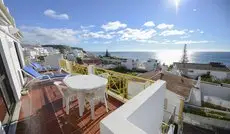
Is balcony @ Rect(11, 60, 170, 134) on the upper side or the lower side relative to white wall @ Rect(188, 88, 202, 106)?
upper

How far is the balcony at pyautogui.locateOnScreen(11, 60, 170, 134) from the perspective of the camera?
1252 millimetres

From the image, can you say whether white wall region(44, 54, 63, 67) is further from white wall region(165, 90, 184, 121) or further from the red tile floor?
white wall region(165, 90, 184, 121)

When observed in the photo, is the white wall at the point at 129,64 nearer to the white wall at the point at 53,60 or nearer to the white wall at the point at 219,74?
the white wall at the point at 219,74

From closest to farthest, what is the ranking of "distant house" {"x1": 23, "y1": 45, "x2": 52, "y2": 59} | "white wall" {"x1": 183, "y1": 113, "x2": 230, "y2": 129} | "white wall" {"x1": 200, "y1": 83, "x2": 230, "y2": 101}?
"white wall" {"x1": 183, "y1": 113, "x2": 230, "y2": 129} < "distant house" {"x1": 23, "y1": 45, "x2": 52, "y2": 59} < "white wall" {"x1": 200, "y1": 83, "x2": 230, "y2": 101}

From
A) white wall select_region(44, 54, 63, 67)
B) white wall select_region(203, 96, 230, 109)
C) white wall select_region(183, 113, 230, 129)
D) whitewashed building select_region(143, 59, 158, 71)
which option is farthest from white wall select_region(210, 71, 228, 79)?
white wall select_region(44, 54, 63, 67)

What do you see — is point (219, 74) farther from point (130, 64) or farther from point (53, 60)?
point (53, 60)

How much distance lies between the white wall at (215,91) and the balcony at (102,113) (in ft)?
50.5

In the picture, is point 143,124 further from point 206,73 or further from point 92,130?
point 206,73

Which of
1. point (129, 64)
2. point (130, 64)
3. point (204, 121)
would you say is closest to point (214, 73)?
point (130, 64)

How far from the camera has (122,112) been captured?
133 cm

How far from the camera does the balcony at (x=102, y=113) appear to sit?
1252mm

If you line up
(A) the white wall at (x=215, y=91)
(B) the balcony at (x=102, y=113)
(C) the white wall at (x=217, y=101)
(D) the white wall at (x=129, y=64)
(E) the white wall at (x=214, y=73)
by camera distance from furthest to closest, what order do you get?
(D) the white wall at (x=129, y=64) < (E) the white wall at (x=214, y=73) < (A) the white wall at (x=215, y=91) < (C) the white wall at (x=217, y=101) < (B) the balcony at (x=102, y=113)

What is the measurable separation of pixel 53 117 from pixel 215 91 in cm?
1785

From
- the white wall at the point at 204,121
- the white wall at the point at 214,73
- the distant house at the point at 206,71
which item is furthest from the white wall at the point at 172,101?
the white wall at the point at 214,73
